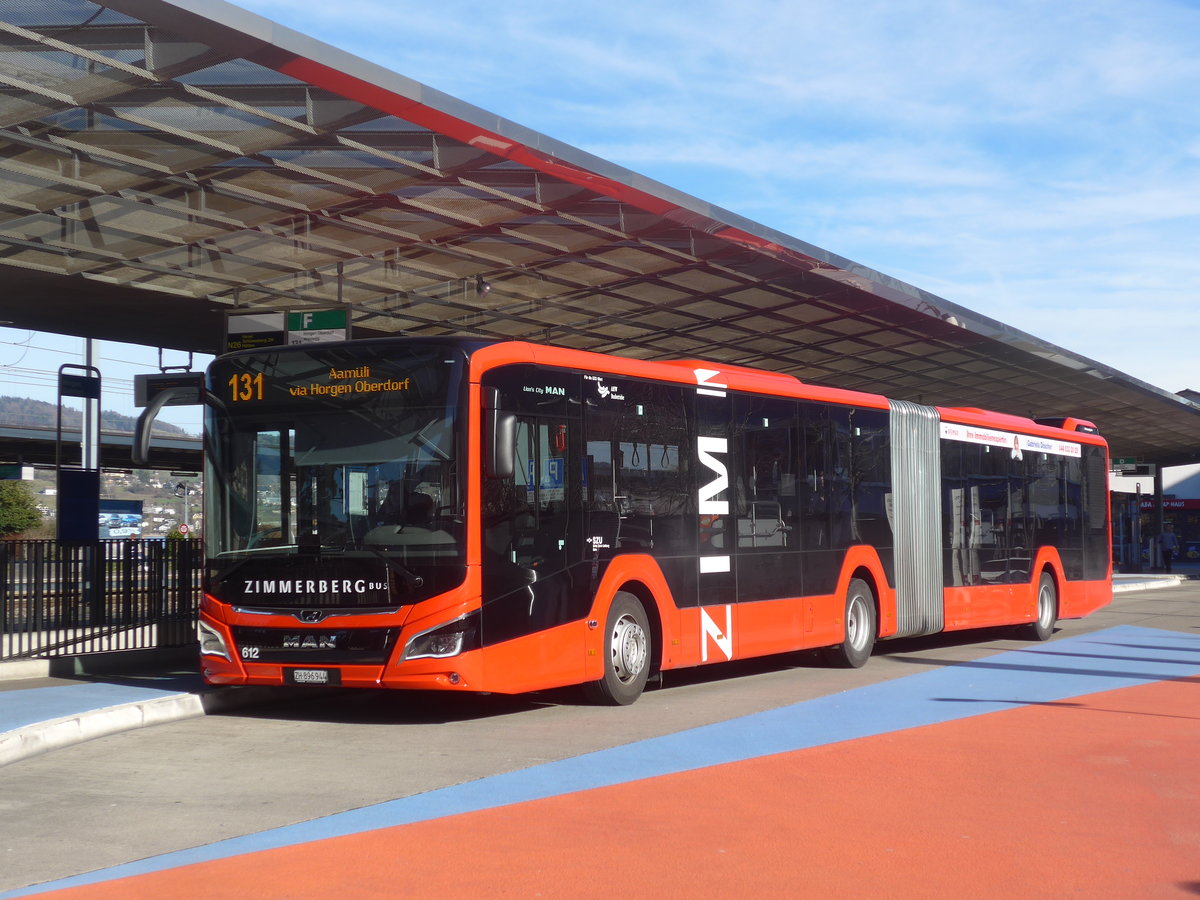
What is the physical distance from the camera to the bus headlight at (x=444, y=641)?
35.0ft

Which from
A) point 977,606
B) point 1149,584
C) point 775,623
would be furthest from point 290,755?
point 1149,584

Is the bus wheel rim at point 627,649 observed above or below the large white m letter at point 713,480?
below

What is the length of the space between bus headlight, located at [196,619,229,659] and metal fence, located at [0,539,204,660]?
393cm

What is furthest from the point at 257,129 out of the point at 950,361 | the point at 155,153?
the point at 950,361

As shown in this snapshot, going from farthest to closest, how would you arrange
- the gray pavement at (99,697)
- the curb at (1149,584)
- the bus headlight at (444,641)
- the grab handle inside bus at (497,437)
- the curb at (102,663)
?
1. the curb at (1149,584)
2. the curb at (102,663)
3. the grab handle inside bus at (497,437)
4. the bus headlight at (444,641)
5. the gray pavement at (99,697)

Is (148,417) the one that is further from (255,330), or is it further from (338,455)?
(255,330)

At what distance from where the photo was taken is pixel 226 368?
11969 millimetres

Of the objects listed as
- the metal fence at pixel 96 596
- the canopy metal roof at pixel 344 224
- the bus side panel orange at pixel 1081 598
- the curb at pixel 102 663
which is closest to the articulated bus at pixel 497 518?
the canopy metal roof at pixel 344 224

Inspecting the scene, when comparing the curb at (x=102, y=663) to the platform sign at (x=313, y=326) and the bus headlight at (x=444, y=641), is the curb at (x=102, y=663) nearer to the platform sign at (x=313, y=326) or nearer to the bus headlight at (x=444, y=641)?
the platform sign at (x=313, y=326)

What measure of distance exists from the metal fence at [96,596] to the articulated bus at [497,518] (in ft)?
12.9

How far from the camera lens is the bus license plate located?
36.0 feet

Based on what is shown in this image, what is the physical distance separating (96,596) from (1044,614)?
44.4 feet

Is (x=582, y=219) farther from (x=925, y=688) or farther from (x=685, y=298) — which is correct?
(x=925, y=688)

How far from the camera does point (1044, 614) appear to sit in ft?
68.9
